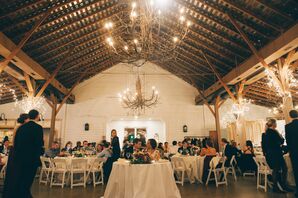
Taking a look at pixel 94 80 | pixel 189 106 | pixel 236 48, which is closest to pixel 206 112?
pixel 189 106

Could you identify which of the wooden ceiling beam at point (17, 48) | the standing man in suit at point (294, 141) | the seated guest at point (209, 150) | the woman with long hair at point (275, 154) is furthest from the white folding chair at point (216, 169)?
the wooden ceiling beam at point (17, 48)

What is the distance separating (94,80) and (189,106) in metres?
6.07

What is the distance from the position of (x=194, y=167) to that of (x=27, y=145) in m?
4.71

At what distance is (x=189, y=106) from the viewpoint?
1361 centimetres

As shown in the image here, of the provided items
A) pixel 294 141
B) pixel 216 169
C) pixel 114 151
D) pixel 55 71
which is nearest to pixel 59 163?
pixel 114 151

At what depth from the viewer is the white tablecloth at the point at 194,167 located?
6.55 metres

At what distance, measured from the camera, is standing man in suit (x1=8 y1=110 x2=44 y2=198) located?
11.4 ft

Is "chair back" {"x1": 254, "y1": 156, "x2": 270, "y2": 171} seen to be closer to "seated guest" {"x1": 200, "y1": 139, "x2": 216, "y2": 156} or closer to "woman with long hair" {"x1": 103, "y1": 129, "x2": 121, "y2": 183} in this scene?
"seated guest" {"x1": 200, "y1": 139, "x2": 216, "y2": 156}

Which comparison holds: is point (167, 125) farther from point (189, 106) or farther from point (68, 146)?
point (68, 146)

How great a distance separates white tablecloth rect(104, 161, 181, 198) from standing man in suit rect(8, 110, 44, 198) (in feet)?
4.56

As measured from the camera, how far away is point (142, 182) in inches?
150

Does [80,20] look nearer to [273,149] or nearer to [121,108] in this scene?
[121,108]

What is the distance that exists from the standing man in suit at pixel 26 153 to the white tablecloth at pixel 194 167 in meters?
4.17

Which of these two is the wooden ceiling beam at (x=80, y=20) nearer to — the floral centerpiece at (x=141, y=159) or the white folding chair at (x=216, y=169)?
the floral centerpiece at (x=141, y=159)
